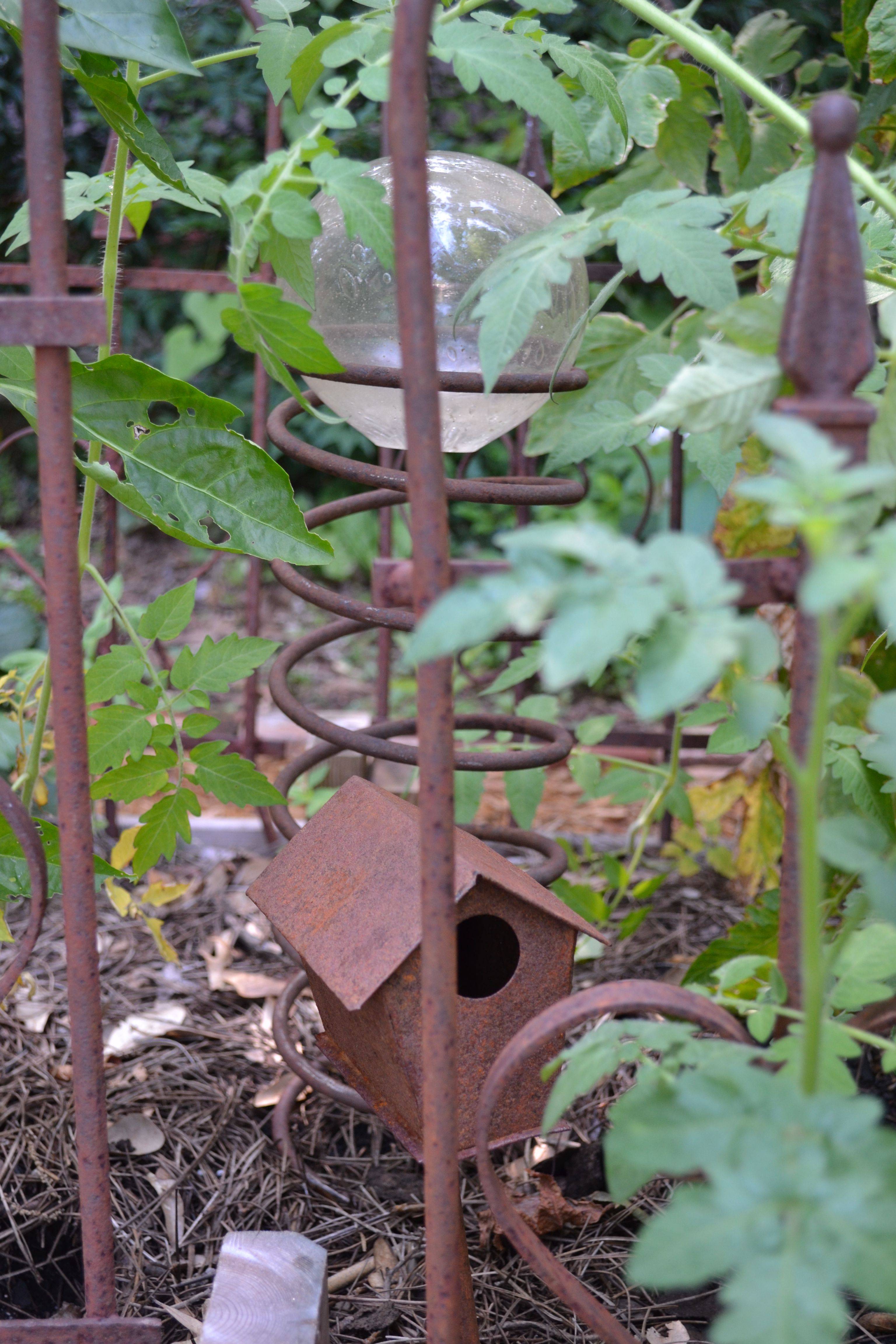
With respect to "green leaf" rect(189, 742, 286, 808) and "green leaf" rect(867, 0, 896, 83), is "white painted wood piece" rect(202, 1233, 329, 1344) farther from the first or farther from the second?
"green leaf" rect(867, 0, 896, 83)

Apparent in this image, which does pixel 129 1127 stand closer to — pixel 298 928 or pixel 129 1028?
pixel 129 1028

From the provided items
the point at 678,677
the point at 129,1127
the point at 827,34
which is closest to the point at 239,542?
the point at 678,677

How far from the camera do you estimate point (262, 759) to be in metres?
2.91

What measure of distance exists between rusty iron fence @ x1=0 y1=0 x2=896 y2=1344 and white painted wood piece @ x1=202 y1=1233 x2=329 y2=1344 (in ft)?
0.29

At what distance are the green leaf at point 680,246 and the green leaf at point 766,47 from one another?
1181 mm

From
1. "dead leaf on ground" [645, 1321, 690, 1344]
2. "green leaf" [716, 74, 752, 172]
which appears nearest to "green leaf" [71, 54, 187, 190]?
"green leaf" [716, 74, 752, 172]

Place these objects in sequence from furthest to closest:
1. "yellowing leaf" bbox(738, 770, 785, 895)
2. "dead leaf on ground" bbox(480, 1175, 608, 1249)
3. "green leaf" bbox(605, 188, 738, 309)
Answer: "yellowing leaf" bbox(738, 770, 785, 895) < "dead leaf on ground" bbox(480, 1175, 608, 1249) < "green leaf" bbox(605, 188, 738, 309)

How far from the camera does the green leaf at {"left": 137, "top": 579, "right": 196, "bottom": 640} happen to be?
1326 millimetres

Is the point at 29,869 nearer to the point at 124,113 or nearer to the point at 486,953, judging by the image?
the point at 486,953

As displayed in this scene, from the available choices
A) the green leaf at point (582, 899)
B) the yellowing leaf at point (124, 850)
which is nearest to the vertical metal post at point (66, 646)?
the yellowing leaf at point (124, 850)

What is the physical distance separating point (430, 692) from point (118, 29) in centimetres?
71

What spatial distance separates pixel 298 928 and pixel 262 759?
1829 mm

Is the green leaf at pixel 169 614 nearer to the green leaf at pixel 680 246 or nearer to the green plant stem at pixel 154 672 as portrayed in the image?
the green plant stem at pixel 154 672

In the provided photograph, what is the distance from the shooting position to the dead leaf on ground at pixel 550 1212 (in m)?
1.30
